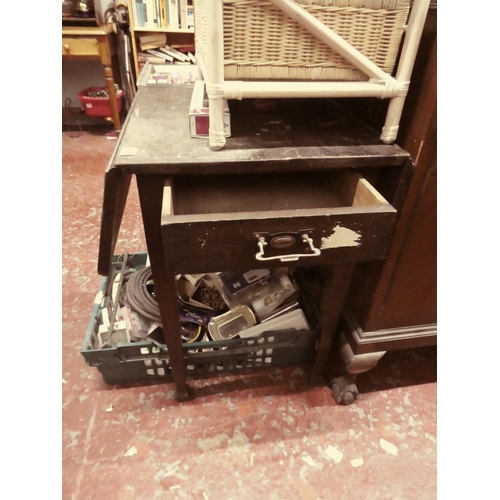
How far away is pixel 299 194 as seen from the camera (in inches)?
34.8

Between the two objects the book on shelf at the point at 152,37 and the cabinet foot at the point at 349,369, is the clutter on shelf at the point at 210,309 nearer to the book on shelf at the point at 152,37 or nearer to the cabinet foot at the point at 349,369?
the cabinet foot at the point at 349,369

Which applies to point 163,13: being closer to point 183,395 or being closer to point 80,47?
point 80,47

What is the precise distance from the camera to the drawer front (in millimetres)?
2344

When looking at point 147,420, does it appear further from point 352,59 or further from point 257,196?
point 352,59

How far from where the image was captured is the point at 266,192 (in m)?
0.88

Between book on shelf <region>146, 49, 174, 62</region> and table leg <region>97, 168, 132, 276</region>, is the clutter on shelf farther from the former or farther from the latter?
book on shelf <region>146, 49, 174, 62</region>

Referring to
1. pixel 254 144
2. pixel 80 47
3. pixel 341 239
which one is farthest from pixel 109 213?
pixel 80 47

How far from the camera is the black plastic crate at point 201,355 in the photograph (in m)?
1.03

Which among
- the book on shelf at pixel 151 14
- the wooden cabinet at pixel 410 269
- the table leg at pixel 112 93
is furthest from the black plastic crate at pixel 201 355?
the book on shelf at pixel 151 14

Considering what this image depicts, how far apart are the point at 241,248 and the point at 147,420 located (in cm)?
68

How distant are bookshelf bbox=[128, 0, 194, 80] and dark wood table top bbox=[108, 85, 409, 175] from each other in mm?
1978

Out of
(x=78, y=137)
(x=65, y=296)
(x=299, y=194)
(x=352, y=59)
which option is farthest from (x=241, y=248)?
(x=78, y=137)

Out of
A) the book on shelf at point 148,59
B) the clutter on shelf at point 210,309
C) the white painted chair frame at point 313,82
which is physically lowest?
the clutter on shelf at point 210,309

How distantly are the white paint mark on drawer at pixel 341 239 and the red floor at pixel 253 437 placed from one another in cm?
62
